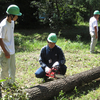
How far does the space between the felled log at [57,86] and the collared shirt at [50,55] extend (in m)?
0.58

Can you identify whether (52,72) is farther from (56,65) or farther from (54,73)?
(56,65)

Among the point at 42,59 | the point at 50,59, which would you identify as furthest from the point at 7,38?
the point at 50,59

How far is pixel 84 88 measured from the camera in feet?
11.0

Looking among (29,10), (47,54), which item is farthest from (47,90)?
(29,10)

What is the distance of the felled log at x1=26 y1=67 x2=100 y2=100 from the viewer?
2646mm

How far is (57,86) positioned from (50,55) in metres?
0.88

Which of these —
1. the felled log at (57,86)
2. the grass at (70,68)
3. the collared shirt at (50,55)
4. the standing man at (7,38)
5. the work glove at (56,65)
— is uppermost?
the standing man at (7,38)

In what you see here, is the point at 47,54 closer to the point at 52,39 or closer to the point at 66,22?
the point at 52,39

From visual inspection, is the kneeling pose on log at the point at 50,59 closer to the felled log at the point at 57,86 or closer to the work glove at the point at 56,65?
the work glove at the point at 56,65

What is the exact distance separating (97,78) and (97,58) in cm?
185

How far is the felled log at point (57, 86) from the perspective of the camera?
265 cm

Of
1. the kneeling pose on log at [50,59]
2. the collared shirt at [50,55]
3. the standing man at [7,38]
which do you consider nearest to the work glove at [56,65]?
the kneeling pose on log at [50,59]

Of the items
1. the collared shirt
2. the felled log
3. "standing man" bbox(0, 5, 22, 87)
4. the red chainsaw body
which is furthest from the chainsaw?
"standing man" bbox(0, 5, 22, 87)

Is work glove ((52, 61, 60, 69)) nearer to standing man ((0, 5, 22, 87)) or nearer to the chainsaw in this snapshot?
the chainsaw
